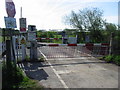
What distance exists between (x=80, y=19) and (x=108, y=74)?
37.6 ft

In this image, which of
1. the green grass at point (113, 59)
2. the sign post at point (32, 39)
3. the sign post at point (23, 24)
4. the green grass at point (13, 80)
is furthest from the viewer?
the sign post at point (32, 39)

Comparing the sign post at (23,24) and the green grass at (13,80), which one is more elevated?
the sign post at (23,24)

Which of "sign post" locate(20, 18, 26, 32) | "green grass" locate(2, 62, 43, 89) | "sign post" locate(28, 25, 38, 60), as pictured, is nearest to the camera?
"green grass" locate(2, 62, 43, 89)

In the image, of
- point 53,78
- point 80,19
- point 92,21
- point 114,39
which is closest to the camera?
point 53,78

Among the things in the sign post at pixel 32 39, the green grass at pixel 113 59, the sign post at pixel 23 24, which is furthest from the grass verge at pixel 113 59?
the sign post at pixel 23 24

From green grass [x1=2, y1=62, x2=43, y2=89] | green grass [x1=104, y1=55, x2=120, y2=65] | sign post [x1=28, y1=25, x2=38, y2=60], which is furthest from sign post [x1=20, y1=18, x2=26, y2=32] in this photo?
green grass [x1=104, y1=55, x2=120, y2=65]

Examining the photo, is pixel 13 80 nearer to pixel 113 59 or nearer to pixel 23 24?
pixel 23 24

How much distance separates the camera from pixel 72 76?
5672 mm

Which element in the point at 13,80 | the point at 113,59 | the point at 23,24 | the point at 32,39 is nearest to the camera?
the point at 13,80

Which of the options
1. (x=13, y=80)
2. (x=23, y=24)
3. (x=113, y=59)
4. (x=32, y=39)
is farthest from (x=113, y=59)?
(x=13, y=80)

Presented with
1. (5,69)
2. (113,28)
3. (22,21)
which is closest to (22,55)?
(22,21)

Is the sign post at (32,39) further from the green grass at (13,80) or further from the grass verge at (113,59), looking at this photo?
the grass verge at (113,59)

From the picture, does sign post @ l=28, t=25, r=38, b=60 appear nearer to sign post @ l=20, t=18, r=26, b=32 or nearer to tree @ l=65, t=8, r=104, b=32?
sign post @ l=20, t=18, r=26, b=32

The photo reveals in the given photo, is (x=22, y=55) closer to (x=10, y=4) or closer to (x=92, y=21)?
(x=10, y=4)
